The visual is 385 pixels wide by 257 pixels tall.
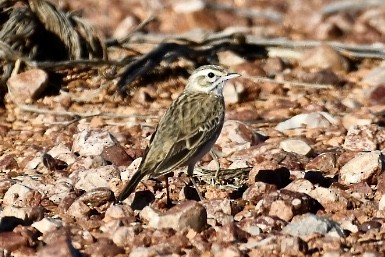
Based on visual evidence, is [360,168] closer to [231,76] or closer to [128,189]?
[231,76]

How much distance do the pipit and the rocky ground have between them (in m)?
0.26

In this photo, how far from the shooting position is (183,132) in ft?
24.9

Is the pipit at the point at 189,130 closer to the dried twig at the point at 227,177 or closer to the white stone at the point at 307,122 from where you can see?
the dried twig at the point at 227,177

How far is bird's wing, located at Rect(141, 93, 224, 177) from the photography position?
23.9ft

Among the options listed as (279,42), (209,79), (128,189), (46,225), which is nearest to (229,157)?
(209,79)

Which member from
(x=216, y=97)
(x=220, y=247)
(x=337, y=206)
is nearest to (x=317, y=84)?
(x=216, y=97)

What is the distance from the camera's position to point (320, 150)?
344 inches

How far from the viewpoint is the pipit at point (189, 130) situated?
284 inches

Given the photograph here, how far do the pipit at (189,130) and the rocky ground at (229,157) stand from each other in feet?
0.85

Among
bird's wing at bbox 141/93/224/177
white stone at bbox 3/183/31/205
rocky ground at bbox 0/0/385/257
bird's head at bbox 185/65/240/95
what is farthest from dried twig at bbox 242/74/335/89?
white stone at bbox 3/183/31/205

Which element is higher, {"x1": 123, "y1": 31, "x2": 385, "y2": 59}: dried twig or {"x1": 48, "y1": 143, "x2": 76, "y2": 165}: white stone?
{"x1": 48, "y1": 143, "x2": 76, "y2": 165}: white stone

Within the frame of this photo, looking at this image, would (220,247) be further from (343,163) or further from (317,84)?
(317,84)

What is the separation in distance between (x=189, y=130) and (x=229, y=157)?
108 centimetres

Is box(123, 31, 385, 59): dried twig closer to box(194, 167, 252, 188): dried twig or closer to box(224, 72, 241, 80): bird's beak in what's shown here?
box(224, 72, 241, 80): bird's beak
